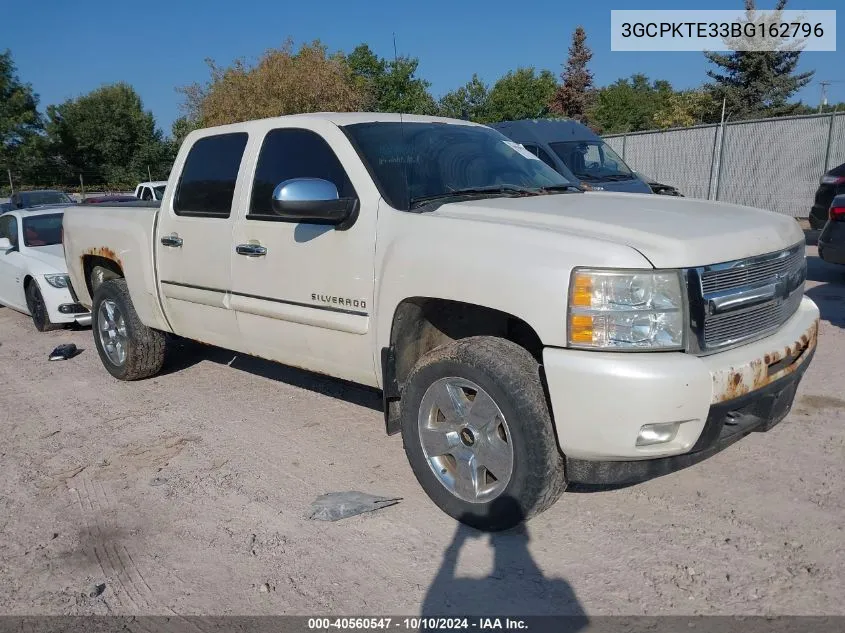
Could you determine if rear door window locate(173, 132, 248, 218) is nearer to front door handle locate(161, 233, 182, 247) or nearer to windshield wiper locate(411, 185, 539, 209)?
front door handle locate(161, 233, 182, 247)

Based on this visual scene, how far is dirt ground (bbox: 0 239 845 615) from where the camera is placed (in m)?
2.95

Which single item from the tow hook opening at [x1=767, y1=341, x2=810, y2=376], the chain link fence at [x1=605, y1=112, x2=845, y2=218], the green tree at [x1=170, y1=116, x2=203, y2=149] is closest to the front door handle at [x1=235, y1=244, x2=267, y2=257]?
the tow hook opening at [x1=767, y1=341, x2=810, y2=376]

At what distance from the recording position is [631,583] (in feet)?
9.74

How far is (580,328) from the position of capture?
2.91m

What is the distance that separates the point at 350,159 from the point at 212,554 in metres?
2.19

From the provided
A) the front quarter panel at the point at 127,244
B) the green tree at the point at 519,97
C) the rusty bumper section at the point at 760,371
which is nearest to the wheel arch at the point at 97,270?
the front quarter panel at the point at 127,244

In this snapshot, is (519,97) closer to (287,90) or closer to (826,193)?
(287,90)

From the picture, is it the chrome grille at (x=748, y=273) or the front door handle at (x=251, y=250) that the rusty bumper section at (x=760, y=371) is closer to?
the chrome grille at (x=748, y=273)

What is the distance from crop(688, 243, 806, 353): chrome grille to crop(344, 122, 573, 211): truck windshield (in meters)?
1.39

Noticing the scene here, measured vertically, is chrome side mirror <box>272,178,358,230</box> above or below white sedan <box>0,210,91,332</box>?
above

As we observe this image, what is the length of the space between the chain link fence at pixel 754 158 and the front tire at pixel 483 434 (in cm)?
1618

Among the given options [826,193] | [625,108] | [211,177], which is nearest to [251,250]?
[211,177]

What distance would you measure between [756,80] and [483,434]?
38774 millimetres

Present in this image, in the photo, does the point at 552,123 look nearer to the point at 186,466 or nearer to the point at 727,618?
the point at 186,466
